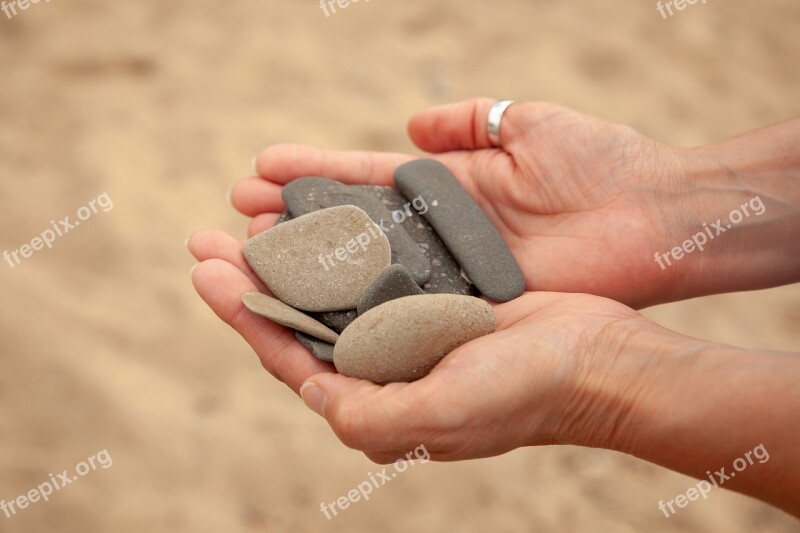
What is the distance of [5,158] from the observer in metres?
2.34

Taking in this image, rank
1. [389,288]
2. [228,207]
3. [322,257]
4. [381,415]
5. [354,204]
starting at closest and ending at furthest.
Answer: [381,415] < [389,288] < [322,257] < [354,204] < [228,207]

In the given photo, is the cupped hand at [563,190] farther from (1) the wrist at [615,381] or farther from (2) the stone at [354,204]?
(1) the wrist at [615,381]

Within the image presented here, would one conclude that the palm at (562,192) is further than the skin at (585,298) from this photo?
Yes

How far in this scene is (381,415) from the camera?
43.0 inches

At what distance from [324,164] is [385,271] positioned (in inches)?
20.3

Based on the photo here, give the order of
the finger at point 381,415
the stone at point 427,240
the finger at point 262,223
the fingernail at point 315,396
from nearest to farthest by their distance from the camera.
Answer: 1. the finger at point 381,415
2. the fingernail at point 315,396
3. the stone at point 427,240
4. the finger at point 262,223

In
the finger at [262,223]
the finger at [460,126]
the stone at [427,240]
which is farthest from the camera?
the finger at [460,126]

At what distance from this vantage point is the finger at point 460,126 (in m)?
1.76

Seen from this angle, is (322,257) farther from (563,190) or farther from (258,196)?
→ (563,190)

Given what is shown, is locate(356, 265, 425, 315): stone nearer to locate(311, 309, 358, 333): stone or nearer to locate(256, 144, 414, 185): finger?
locate(311, 309, 358, 333): stone

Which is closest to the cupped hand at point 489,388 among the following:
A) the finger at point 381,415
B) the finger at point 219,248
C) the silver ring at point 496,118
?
the finger at point 381,415

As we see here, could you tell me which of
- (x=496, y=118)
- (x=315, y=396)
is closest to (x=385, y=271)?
(x=315, y=396)

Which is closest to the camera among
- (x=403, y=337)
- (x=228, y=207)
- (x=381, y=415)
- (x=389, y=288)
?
(x=381, y=415)

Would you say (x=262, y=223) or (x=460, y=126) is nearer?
(x=262, y=223)
